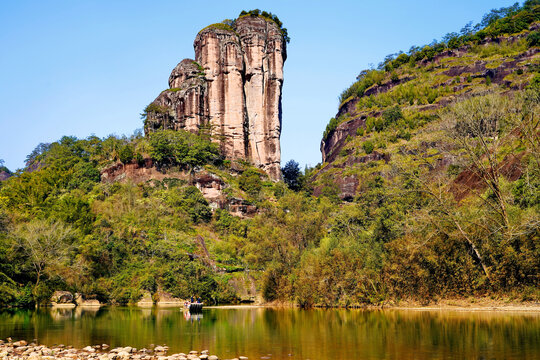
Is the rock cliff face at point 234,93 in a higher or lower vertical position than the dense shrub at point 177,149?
higher

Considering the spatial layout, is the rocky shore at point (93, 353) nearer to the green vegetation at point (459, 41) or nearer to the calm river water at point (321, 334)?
the calm river water at point (321, 334)

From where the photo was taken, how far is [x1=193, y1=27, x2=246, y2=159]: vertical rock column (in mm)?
91688

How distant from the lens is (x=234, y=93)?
92938mm

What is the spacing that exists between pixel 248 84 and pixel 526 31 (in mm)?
63864

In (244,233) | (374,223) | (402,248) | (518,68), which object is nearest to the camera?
(402,248)

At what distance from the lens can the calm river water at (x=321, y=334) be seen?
64.3ft

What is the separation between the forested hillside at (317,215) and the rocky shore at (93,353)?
67.6 ft

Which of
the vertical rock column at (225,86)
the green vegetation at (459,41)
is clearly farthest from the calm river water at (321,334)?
the green vegetation at (459,41)

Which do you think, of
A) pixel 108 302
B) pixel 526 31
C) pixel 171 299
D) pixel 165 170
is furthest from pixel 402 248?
pixel 526 31

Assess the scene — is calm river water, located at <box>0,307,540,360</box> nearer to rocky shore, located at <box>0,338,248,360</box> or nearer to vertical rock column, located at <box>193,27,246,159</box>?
rocky shore, located at <box>0,338,248,360</box>

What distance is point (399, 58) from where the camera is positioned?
424 feet

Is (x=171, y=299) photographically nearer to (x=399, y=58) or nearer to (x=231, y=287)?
(x=231, y=287)

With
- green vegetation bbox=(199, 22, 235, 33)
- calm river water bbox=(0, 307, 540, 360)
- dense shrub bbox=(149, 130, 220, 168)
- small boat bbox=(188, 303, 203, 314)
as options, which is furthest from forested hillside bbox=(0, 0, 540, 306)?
green vegetation bbox=(199, 22, 235, 33)

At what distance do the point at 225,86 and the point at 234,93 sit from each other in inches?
76.8
